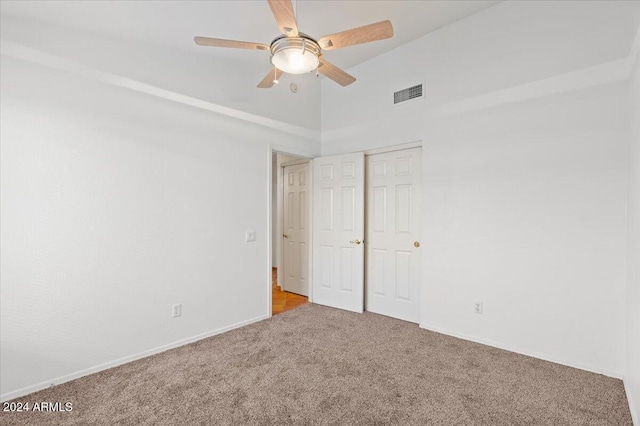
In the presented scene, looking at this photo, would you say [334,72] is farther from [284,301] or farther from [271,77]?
[284,301]

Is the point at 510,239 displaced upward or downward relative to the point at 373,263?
upward

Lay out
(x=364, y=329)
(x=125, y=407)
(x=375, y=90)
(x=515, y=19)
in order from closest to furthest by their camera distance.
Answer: (x=125, y=407)
(x=515, y=19)
(x=364, y=329)
(x=375, y=90)

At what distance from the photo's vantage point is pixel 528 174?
9.00ft

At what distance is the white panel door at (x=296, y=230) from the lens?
15.5ft

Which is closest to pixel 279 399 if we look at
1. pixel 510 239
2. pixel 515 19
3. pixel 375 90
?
pixel 510 239

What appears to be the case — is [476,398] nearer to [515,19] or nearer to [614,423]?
[614,423]

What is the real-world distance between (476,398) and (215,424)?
174 centimetres

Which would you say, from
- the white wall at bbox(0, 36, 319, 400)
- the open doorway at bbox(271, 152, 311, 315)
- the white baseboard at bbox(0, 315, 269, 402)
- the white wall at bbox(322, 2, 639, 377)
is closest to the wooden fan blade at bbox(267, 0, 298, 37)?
the white wall at bbox(0, 36, 319, 400)

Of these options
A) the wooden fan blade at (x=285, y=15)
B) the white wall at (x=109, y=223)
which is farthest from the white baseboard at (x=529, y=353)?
the wooden fan blade at (x=285, y=15)

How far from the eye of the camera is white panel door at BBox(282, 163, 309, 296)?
4.73m

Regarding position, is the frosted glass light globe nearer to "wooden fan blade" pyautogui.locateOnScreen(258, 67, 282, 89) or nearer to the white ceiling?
"wooden fan blade" pyautogui.locateOnScreen(258, 67, 282, 89)

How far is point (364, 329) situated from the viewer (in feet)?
11.0

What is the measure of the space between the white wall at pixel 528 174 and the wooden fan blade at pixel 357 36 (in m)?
1.67

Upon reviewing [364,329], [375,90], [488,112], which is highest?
[375,90]
